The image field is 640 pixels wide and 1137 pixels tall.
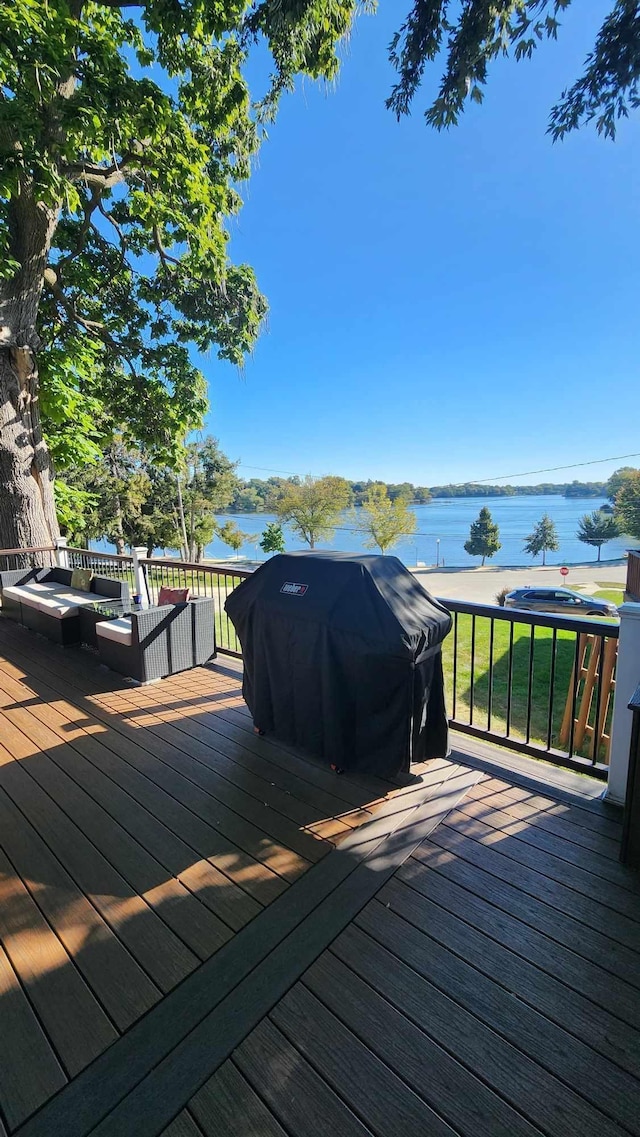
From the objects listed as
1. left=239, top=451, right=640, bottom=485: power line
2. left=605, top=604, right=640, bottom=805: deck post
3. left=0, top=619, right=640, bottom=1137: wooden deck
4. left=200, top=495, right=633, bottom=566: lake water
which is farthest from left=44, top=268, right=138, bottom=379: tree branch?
left=200, top=495, right=633, bottom=566: lake water

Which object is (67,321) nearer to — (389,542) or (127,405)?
(127,405)

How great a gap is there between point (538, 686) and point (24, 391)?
30.8 feet

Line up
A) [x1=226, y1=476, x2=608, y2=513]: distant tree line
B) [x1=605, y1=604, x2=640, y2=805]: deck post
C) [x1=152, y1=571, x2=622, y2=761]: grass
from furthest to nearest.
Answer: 1. [x1=226, y1=476, x2=608, y2=513]: distant tree line
2. [x1=152, y1=571, x2=622, y2=761]: grass
3. [x1=605, y1=604, x2=640, y2=805]: deck post

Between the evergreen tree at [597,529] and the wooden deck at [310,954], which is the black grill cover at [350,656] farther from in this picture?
the evergreen tree at [597,529]

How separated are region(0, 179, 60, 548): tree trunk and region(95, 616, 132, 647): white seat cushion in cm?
348

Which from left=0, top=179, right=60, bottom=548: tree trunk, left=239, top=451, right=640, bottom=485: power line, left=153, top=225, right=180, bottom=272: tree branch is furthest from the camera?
left=239, top=451, right=640, bottom=485: power line

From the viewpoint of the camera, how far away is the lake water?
1832 inches

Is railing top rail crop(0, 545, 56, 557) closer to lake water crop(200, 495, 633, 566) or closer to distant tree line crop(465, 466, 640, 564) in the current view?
lake water crop(200, 495, 633, 566)

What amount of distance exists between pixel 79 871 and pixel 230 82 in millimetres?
8960

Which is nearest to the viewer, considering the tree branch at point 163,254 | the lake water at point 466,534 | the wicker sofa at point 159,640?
the wicker sofa at point 159,640

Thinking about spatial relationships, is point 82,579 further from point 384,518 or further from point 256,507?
point 256,507

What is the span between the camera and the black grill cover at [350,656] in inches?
80.7

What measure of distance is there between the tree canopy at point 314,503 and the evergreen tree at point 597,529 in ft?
83.5

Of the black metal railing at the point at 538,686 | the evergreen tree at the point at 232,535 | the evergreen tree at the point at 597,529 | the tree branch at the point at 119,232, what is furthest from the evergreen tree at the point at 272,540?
the tree branch at the point at 119,232
